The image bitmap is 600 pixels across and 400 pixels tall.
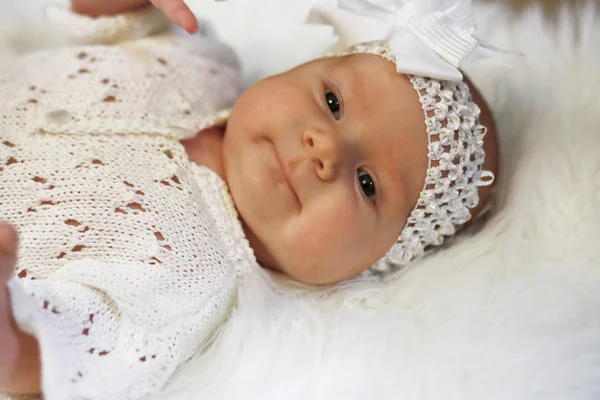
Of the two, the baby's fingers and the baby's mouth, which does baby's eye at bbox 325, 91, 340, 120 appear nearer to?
the baby's mouth

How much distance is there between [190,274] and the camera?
956 millimetres

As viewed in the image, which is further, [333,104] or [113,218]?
[333,104]

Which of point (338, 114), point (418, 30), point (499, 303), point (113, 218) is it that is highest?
point (418, 30)

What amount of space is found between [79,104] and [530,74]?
883mm

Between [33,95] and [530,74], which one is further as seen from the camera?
[530,74]

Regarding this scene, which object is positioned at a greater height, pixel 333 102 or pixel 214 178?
pixel 333 102

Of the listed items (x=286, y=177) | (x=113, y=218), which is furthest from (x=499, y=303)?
(x=113, y=218)

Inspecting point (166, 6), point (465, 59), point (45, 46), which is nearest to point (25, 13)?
point (45, 46)

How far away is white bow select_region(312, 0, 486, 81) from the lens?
3.22ft

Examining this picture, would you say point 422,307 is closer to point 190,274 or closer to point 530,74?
point 190,274

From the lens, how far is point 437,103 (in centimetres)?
99

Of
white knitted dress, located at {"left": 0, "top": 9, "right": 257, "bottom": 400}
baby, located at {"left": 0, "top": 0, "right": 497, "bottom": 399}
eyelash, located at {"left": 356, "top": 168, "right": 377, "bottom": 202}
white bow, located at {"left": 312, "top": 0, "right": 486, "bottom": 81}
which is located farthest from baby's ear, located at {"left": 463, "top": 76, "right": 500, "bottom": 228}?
white knitted dress, located at {"left": 0, "top": 9, "right": 257, "bottom": 400}

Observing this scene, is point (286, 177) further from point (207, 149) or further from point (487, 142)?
point (487, 142)

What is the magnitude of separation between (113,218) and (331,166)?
37 cm
